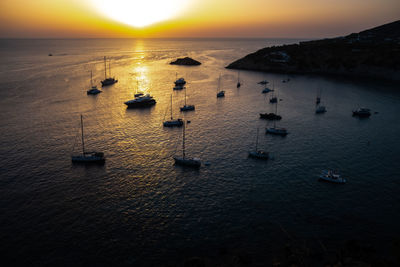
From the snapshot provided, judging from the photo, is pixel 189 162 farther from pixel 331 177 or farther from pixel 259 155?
pixel 331 177

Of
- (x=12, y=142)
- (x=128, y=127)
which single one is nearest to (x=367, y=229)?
(x=128, y=127)

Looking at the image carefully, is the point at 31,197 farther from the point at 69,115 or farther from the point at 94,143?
the point at 69,115

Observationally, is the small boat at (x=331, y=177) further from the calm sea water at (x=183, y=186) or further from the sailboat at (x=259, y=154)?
the sailboat at (x=259, y=154)

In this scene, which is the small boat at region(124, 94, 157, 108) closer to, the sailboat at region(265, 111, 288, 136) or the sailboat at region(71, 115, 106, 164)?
the sailboat at region(71, 115, 106, 164)

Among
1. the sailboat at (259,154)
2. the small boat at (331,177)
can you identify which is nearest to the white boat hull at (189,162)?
the sailboat at (259,154)

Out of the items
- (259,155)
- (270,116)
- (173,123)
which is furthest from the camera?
(270,116)

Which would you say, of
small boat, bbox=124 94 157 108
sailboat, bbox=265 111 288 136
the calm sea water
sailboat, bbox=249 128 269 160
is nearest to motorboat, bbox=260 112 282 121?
the calm sea water

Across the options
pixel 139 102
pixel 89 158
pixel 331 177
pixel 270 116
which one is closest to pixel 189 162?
pixel 89 158

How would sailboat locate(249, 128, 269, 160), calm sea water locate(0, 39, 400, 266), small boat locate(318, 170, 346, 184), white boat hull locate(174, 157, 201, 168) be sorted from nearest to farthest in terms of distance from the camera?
calm sea water locate(0, 39, 400, 266)
small boat locate(318, 170, 346, 184)
white boat hull locate(174, 157, 201, 168)
sailboat locate(249, 128, 269, 160)
